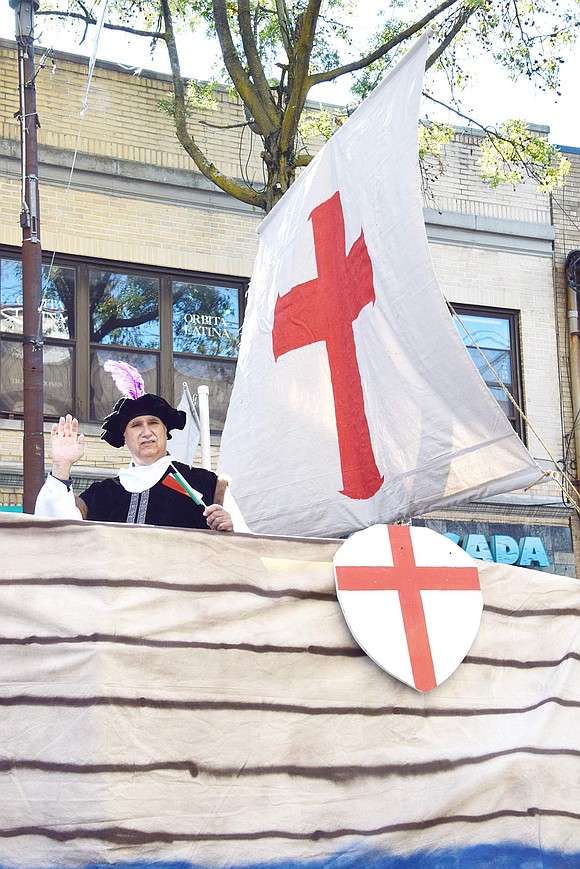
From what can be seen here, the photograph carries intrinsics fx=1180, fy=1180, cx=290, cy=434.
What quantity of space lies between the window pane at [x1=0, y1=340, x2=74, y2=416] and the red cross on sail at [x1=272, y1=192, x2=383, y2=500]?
21.7 ft

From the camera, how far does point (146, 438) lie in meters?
4.93

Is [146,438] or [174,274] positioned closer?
[146,438]

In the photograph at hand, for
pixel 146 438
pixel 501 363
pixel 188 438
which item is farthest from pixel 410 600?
pixel 501 363

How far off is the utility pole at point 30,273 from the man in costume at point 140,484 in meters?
3.56

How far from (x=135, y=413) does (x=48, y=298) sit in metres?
7.74

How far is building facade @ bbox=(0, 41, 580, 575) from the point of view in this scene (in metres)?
12.4

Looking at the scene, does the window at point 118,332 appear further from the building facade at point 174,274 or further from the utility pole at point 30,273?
the utility pole at point 30,273

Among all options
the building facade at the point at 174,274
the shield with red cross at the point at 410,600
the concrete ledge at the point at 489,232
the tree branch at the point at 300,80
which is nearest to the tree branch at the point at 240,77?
the tree branch at the point at 300,80

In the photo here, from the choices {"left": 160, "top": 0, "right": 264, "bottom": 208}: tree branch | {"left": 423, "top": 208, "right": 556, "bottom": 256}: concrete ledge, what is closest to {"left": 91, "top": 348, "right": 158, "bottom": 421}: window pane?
{"left": 160, "top": 0, "right": 264, "bottom": 208}: tree branch

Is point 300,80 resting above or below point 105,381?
above

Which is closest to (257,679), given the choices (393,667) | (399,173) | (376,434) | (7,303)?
(393,667)

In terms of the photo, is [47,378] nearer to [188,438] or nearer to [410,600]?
[188,438]

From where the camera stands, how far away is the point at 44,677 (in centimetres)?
332

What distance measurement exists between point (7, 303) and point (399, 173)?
780 cm
